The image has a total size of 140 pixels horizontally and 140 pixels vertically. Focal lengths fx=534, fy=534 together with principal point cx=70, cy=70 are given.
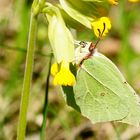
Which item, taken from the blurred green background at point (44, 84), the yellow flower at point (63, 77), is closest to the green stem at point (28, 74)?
the yellow flower at point (63, 77)

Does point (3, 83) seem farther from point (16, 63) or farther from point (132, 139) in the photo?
point (132, 139)

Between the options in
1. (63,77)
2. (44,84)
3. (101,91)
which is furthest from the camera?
(44,84)

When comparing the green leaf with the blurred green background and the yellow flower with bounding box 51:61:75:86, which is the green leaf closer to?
the yellow flower with bounding box 51:61:75:86

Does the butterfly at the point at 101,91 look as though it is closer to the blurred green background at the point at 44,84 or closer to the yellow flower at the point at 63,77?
the yellow flower at the point at 63,77

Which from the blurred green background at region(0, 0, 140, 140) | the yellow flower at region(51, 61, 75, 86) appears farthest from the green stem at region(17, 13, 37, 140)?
the blurred green background at region(0, 0, 140, 140)

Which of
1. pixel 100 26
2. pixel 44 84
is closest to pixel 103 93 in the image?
pixel 100 26

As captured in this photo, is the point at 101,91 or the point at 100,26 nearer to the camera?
the point at 100,26

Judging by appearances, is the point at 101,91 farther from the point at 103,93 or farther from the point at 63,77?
the point at 63,77
